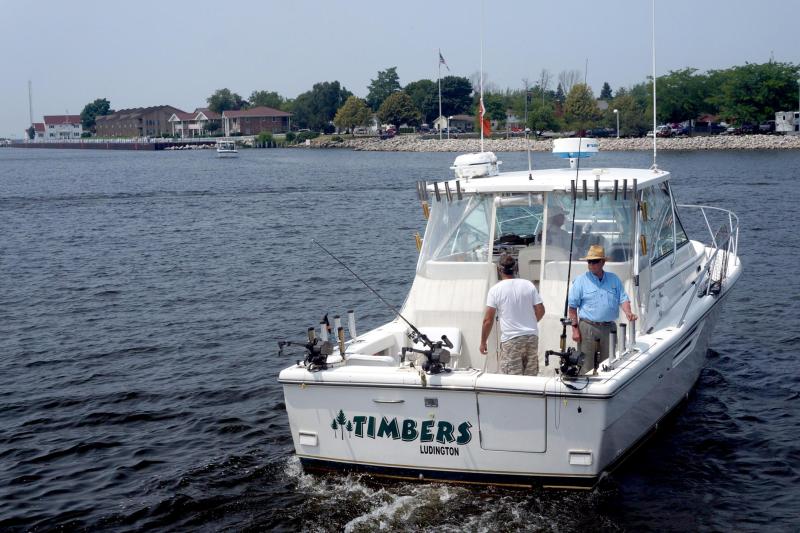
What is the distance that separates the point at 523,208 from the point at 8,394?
24.3 ft

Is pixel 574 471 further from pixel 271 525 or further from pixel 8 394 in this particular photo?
pixel 8 394

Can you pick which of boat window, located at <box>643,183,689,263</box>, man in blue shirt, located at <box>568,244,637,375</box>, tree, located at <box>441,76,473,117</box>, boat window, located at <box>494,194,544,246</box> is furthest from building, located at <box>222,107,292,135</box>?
man in blue shirt, located at <box>568,244,637,375</box>

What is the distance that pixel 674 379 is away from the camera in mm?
10398

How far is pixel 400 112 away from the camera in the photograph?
149 m

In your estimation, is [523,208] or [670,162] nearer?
[523,208]

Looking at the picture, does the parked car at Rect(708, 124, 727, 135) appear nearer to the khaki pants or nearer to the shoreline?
the shoreline

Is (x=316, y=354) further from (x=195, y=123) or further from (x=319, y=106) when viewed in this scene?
(x=195, y=123)

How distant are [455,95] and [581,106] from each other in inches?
4483

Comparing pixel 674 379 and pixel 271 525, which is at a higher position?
pixel 674 379

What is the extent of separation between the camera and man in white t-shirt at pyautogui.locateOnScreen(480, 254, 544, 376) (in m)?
8.80

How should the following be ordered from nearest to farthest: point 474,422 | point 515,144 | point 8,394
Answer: point 474,422 < point 8,394 < point 515,144

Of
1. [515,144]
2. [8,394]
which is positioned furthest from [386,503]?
[515,144]

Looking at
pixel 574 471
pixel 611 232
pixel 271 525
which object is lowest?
pixel 271 525

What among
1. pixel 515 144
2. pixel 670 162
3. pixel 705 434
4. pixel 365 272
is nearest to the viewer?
pixel 705 434
